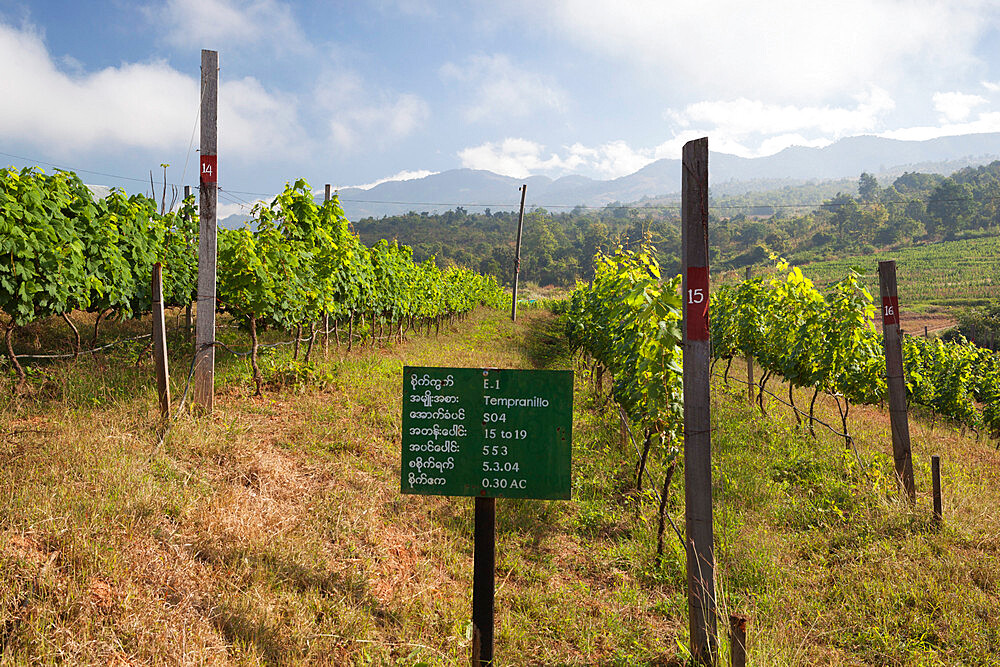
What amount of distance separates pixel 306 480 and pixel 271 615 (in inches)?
74.9

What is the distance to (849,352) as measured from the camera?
24.3 ft

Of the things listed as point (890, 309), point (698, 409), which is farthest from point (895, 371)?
point (698, 409)

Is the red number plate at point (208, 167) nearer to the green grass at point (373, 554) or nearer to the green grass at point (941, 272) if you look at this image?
A: the green grass at point (373, 554)

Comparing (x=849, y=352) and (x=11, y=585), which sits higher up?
(x=849, y=352)

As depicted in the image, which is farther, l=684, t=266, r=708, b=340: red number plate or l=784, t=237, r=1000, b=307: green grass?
l=784, t=237, r=1000, b=307: green grass

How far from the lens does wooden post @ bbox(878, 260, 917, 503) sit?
5645mm

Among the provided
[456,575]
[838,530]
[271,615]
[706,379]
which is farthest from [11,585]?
[838,530]

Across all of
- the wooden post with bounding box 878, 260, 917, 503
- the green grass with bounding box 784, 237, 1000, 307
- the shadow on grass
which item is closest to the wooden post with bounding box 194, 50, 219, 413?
the wooden post with bounding box 878, 260, 917, 503

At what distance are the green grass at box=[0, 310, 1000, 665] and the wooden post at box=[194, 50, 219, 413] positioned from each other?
2.35 ft

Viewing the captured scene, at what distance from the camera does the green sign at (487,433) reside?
296cm

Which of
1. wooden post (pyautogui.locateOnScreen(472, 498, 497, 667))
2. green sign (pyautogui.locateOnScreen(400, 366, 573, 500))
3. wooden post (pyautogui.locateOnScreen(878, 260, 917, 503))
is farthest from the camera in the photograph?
wooden post (pyautogui.locateOnScreen(878, 260, 917, 503))

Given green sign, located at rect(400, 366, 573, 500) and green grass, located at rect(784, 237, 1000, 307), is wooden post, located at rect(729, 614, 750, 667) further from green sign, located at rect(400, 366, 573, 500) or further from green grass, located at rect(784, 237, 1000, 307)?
green grass, located at rect(784, 237, 1000, 307)

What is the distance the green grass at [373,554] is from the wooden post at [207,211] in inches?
28.2

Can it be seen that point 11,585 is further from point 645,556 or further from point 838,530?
point 838,530
